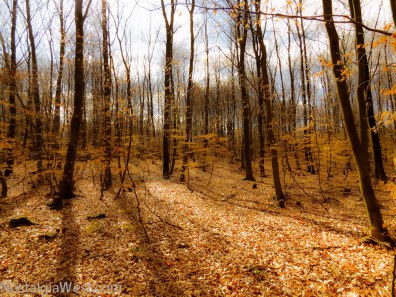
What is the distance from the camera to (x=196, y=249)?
486cm

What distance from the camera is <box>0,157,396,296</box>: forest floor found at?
364 centimetres

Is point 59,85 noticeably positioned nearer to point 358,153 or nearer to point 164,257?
point 164,257

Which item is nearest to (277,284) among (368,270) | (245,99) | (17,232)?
(368,270)

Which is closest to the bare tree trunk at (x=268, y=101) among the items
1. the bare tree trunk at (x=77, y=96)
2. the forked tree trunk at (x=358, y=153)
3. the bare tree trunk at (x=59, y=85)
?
the forked tree trunk at (x=358, y=153)

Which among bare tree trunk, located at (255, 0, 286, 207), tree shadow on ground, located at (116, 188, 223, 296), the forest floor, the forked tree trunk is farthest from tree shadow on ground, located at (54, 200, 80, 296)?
bare tree trunk, located at (255, 0, 286, 207)

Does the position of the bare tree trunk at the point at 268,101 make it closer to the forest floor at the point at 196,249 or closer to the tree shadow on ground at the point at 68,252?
the forest floor at the point at 196,249

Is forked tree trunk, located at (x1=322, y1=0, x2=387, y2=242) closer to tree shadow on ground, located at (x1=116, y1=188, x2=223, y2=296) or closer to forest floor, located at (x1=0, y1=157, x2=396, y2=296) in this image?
forest floor, located at (x1=0, y1=157, x2=396, y2=296)

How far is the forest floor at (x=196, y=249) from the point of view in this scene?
364 cm

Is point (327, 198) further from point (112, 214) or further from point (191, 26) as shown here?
point (191, 26)

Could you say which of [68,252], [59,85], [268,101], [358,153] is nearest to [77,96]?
[59,85]

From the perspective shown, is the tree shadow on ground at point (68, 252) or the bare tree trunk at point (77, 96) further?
the bare tree trunk at point (77, 96)

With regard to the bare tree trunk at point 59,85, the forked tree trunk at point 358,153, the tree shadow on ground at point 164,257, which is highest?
the bare tree trunk at point 59,85

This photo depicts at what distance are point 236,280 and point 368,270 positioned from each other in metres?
2.39

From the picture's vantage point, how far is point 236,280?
3775 millimetres
